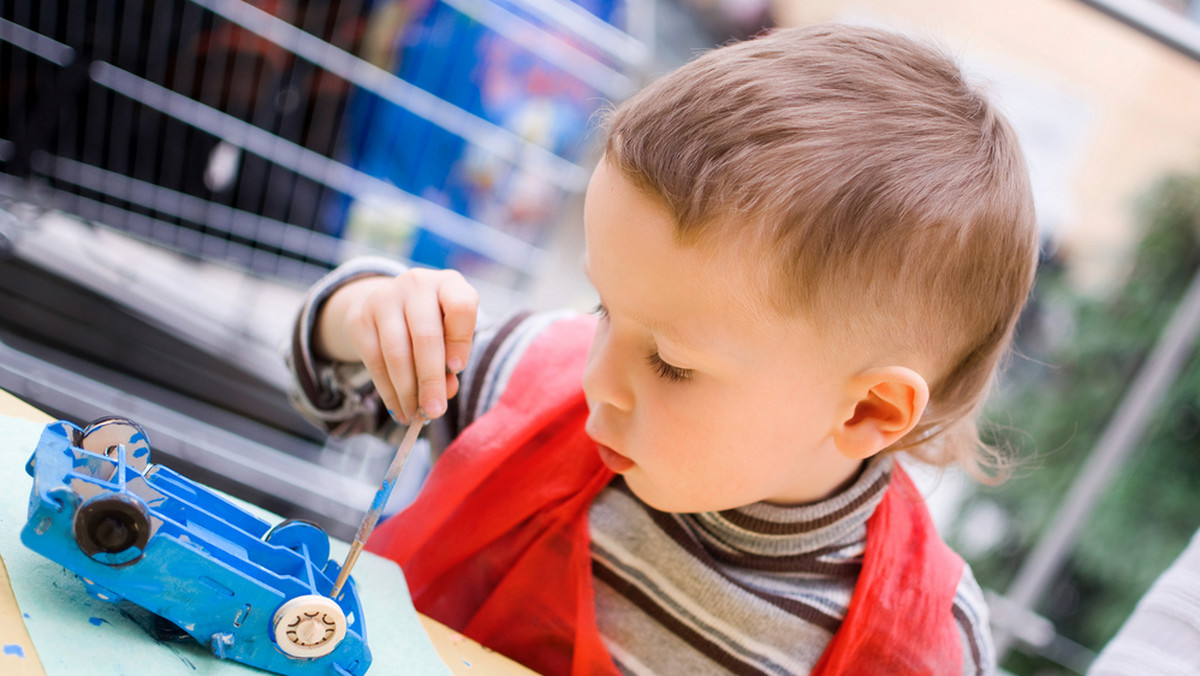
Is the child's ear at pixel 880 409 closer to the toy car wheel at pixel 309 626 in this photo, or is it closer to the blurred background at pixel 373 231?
the blurred background at pixel 373 231

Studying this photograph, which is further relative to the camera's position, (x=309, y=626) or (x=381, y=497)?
(x=381, y=497)

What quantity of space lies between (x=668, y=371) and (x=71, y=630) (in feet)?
1.33

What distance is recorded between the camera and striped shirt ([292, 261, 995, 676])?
31.7 inches

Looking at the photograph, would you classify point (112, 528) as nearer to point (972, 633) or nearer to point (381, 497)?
point (381, 497)

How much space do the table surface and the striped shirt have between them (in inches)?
9.8

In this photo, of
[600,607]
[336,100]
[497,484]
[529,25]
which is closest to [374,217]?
[336,100]

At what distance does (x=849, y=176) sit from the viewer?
0.62m

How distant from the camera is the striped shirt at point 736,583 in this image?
0.81 metres

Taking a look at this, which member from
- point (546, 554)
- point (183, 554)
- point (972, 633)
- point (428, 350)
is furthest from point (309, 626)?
point (972, 633)

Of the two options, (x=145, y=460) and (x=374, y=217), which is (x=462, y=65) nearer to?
(x=374, y=217)

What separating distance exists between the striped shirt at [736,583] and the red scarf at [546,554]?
A: 3 cm

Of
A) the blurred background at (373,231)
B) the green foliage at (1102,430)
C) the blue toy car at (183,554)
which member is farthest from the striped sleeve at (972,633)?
the green foliage at (1102,430)

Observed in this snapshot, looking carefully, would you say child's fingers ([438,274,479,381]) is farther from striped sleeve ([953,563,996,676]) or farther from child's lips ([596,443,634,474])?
striped sleeve ([953,563,996,676])

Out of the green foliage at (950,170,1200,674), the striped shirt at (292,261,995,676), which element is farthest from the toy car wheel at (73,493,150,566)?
the green foliage at (950,170,1200,674)
